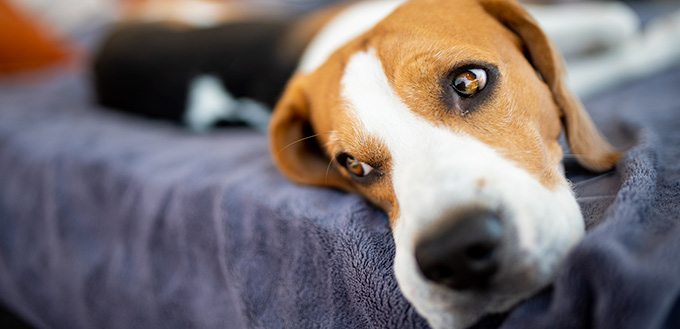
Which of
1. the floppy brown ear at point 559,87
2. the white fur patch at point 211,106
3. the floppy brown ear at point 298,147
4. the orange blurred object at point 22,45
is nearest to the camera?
the floppy brown ear at point 559,87

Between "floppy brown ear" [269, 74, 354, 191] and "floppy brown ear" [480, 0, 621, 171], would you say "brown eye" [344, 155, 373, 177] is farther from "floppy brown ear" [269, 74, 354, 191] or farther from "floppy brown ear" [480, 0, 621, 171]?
"floppy brown ear" [480, 0, 621, 171]

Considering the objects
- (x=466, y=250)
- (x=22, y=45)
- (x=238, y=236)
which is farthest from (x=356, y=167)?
(x=22, y=45)

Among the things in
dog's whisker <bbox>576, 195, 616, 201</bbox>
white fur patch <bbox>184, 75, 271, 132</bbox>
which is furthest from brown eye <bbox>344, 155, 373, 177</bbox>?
white fur patch <bbox>184, 75, 271, 132</bbox>

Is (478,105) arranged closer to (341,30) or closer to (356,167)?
(356,167)

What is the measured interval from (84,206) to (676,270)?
7.13 feet

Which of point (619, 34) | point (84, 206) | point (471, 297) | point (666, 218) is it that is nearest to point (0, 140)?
point (84, 206)

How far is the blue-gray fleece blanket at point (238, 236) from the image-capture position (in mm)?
779

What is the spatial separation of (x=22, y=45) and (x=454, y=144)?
4680 millimetres

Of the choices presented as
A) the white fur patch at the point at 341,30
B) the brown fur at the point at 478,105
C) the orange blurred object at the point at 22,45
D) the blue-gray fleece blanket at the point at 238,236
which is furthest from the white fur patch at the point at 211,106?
the orange blurred object at the point at 22,45

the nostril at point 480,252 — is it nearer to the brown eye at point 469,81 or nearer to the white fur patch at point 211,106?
the brown eye at point 469,81

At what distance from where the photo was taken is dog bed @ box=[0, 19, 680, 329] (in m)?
0.78

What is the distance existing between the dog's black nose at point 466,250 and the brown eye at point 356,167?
47cm

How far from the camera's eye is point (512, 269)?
2.78 ft

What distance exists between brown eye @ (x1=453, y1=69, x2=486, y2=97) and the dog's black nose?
44 centimetres
